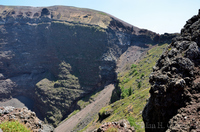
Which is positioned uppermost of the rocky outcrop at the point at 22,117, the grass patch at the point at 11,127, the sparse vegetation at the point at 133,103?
the grass patch at the point at 11,127

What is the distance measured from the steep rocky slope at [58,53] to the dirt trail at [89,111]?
28.3 feet

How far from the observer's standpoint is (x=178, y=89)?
8.77m

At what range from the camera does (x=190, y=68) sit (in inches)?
360

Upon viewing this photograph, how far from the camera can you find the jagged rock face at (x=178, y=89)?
25.8ft

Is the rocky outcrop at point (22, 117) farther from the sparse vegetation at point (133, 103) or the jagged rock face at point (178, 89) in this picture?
the sparse vegetation at point (133, 103)

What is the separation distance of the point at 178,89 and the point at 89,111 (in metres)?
60.6

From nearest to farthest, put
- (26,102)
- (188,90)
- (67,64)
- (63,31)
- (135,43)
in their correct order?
1. (188,90)
2. (26,102)
3. (67,64)
4. (63,31)
5. (135,43)

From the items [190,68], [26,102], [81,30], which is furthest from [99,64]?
[190,68]

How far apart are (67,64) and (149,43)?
6069 cm

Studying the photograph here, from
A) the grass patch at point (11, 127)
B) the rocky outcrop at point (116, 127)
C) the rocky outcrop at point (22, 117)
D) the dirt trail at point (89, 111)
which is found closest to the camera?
the grass patch at point (11, 127)

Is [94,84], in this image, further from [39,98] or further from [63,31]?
[63,31]

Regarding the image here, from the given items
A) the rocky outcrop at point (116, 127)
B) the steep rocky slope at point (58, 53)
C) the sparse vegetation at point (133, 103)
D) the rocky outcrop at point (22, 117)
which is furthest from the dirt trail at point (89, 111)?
the rocky outcrop at point (116, 127)

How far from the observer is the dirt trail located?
60156 millimetres

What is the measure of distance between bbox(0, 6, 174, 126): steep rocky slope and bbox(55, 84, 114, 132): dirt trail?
8.64m
